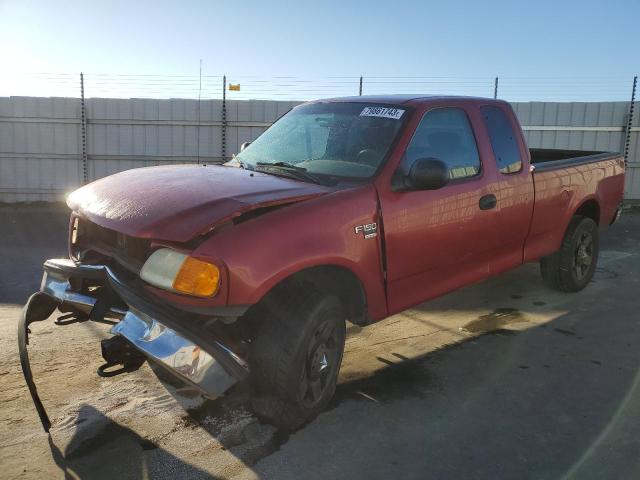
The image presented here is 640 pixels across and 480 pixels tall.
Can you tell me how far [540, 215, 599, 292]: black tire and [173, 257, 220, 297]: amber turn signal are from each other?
4143 millimetres

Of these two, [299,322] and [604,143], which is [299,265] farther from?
[604,143]

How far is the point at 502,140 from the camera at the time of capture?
473 cm

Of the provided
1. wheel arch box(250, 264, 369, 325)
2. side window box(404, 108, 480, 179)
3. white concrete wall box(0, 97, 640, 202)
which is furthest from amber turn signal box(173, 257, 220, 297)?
white concrete wall box(0, 97, 640, 202)

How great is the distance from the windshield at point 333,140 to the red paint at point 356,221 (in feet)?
0.42

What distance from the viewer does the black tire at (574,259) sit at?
18.8 feet

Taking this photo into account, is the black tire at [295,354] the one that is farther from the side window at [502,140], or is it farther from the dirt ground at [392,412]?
the side window at [502,140]

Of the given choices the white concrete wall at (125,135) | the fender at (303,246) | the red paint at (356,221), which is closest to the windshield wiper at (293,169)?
the red paint at (356,221)

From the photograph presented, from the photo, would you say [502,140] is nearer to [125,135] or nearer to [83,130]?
[125,135]

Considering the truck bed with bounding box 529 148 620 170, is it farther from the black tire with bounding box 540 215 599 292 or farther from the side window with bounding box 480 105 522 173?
the black tire with bounding box 540 215 599 292

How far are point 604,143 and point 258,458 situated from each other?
11.1 m

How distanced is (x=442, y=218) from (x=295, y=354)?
5.03ft

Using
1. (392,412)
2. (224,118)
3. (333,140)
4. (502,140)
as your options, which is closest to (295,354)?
(392,412)

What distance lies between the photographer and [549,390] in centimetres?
378

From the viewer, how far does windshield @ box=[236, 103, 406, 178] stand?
148 inches
